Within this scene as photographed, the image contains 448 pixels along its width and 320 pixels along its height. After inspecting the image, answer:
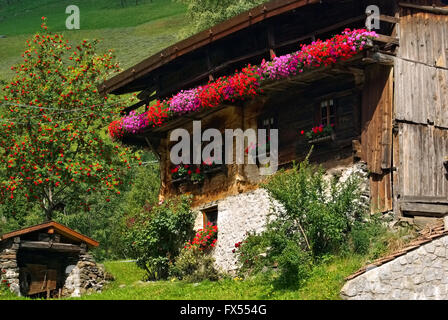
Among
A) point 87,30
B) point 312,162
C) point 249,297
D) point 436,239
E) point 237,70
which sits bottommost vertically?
point 249,297

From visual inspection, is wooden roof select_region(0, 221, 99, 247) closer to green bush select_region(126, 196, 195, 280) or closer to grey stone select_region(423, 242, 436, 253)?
green bush select_region(126, 196, 195, 280)

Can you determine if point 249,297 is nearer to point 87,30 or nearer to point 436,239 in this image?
point 436,239

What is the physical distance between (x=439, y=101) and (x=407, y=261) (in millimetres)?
6456

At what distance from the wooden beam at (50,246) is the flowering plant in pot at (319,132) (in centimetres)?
891

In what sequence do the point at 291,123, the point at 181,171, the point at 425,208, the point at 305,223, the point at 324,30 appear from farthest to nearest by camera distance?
1. the point at 181,171
2. the point at 291,123
3. the point at 324,30
4. the point at 425,208
5. the point at 305,223

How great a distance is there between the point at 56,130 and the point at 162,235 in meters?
8.35

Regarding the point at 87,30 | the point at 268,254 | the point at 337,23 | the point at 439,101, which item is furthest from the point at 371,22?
the point at 87,30

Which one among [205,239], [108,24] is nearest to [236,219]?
[205,239]

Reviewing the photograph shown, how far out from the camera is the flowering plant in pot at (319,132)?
2064cm

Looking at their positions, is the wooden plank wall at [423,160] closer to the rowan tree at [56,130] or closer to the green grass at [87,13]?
the rowan tree at [56,130]

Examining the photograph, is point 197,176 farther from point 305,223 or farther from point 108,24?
point 108,24

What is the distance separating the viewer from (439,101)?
2056 cm

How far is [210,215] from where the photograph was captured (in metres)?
24.2

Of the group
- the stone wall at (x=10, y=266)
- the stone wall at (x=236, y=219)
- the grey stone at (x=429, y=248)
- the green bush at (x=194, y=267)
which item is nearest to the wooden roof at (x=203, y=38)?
the stone wall at (x=236, y=219)
